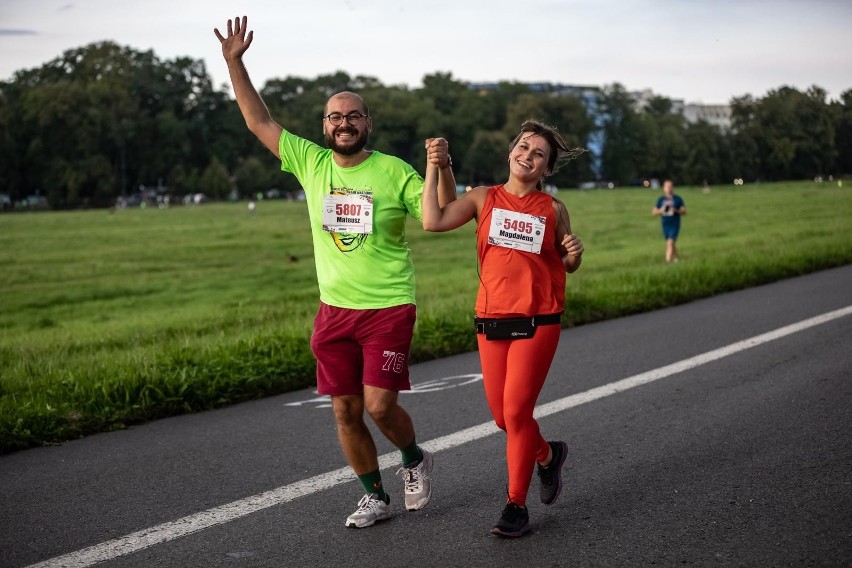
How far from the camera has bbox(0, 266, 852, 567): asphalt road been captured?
4691 millimetres

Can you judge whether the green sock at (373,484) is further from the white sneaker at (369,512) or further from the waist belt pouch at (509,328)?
the waist belt pouch at (509,328)

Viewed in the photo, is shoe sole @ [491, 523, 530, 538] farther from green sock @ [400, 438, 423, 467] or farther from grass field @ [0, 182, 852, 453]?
grass field @ [0, 182, 852, 453]

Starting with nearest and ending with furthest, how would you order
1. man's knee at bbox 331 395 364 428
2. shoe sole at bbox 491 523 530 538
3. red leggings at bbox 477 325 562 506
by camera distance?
1. shoe sole at bbox 491 523 530 538
2. red leggings at bbox 477 325 562 506
3. man's knee at bbox 331 395 364 428

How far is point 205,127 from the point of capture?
480 ft

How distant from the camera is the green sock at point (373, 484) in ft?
17.3

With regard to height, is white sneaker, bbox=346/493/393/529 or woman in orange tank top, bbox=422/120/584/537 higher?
woman in orange tank top, bbox=422/120/584/537

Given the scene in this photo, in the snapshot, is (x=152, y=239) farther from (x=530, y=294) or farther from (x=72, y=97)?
(x=72, y=97)

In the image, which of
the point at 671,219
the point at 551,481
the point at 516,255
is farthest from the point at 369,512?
the point at 671,219

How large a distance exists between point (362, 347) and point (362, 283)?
290 millimetres

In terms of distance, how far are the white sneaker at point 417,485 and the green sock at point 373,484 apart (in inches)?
4.6

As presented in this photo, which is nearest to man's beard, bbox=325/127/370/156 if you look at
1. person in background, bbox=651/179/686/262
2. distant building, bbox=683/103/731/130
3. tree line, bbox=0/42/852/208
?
person in background, bbox=651/179/686/262

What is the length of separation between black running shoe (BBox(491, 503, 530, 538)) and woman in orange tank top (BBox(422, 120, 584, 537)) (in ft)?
0.04

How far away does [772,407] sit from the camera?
24.8 ft

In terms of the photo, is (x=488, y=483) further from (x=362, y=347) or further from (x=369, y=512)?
(x=362, y=347)
